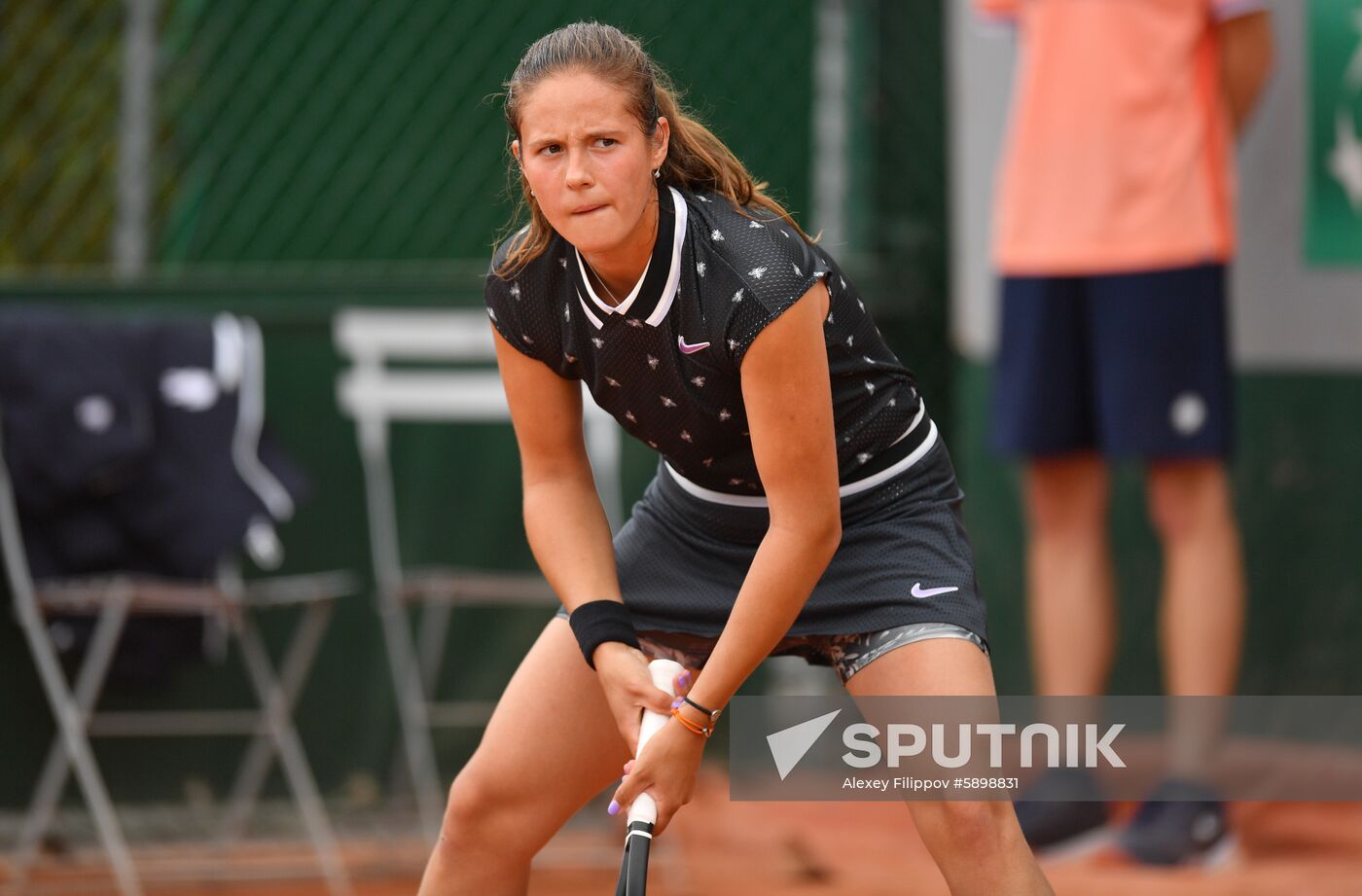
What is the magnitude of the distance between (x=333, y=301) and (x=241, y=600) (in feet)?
3.57

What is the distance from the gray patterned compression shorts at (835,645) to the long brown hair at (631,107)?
61 centimetres

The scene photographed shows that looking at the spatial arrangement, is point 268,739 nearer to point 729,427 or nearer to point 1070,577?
point 1070,577

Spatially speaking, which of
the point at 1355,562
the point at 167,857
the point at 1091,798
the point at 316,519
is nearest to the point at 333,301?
the point at 316,519

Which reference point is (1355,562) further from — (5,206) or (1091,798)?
(5,206)

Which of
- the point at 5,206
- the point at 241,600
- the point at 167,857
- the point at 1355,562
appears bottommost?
the point at 167,857

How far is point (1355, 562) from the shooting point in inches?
200

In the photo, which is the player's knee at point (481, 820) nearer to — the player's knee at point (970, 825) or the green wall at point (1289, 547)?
the player's knee at point (970, 825)

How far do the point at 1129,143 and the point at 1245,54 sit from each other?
368 mm

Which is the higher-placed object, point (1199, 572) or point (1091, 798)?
point (1199, 572)

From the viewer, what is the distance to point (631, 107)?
2.46m

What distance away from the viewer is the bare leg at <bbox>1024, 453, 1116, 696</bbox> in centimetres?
461

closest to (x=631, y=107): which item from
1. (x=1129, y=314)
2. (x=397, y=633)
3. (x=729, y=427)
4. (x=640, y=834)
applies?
(x=729, y=427)

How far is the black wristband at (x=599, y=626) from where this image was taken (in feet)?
8.56

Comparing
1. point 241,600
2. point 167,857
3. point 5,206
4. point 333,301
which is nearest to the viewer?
point 241,600
